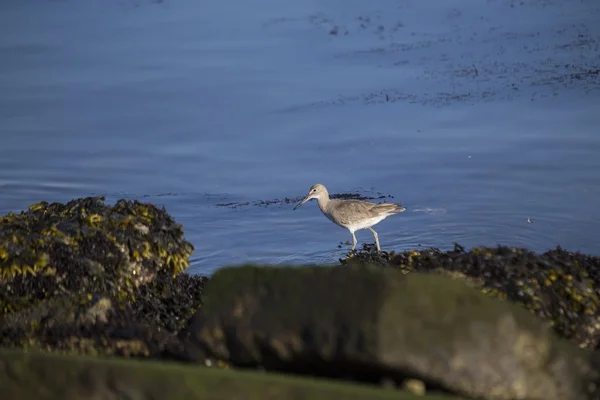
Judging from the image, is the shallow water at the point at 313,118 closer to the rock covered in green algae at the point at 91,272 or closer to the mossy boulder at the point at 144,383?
the rock covered in green algae at the point at 91,272

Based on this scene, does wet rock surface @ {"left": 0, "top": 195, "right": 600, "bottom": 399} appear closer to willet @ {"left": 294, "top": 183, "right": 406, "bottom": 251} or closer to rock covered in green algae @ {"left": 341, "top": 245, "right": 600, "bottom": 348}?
rock covered in green algae @ {"left": 341, "top": 245, "right": 600, "bottom": 348}

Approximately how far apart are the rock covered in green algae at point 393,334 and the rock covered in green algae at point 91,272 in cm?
175

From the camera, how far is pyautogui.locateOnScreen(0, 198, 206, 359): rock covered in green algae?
6.27 metres

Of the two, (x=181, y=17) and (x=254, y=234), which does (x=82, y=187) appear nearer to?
(x=254, y=234)

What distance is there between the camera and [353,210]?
1142 cm

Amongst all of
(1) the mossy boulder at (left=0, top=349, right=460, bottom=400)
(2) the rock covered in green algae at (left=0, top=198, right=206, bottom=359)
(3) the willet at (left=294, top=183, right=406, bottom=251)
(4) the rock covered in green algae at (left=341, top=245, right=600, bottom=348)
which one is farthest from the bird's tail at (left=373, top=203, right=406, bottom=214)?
(1) the mossy boulder at (left=0, top=349, right=460, bottom=400)

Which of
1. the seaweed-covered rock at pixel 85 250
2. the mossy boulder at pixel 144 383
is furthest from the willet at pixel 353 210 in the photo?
the mossy boulder at pixel 144 383

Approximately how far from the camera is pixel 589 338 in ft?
21.2

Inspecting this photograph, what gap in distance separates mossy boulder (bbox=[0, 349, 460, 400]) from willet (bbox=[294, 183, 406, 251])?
288 inches

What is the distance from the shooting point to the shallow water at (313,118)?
11852mm

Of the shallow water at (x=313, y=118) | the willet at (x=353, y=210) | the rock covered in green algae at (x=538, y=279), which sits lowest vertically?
the rock covered in green algae at (x=538, y=279)

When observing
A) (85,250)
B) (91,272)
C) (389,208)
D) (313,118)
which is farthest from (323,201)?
(91,272)

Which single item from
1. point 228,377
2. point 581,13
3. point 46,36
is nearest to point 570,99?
point 581,13

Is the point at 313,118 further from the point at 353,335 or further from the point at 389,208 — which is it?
the point at 353,335
